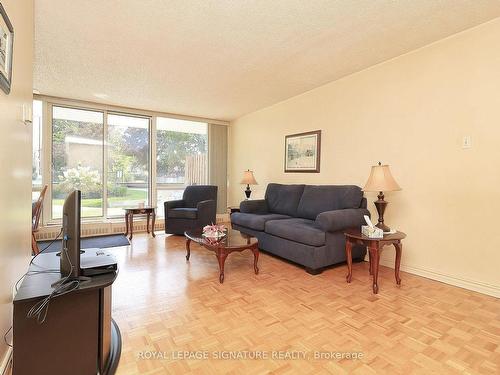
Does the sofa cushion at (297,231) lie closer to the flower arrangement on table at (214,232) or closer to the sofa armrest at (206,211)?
the flower arrangement on table at (214,232)

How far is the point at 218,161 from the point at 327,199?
10.7ft

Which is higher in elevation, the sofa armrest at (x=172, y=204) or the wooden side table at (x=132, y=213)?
the sofa armrest at (x=172, y=204)

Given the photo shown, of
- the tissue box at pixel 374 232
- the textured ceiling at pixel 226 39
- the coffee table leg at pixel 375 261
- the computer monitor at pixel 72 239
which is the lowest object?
the coffee table leg at pixel 375 261

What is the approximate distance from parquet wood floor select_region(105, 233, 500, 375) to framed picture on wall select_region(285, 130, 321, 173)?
5.72 feet

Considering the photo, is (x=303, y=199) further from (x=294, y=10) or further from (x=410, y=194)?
(x=294, y=10)

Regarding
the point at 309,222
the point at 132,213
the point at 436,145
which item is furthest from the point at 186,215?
the point at 436,145

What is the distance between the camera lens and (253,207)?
426 cm

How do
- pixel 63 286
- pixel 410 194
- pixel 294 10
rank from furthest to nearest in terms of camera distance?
pixel 410 194 → pixel 294 10 → pixel 63 286

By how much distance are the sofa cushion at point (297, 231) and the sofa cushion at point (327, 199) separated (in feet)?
0.71

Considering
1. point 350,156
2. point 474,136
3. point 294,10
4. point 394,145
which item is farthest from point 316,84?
point 474,136

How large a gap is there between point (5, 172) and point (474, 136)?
3510 mm

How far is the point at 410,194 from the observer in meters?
2.93

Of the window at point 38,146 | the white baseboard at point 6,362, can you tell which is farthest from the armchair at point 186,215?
the white baseboard at point 6,362

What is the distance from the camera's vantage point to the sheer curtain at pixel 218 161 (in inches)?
239
